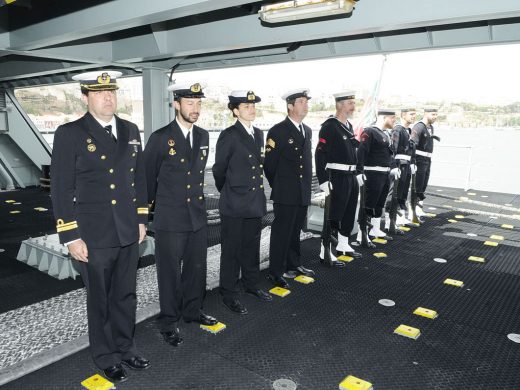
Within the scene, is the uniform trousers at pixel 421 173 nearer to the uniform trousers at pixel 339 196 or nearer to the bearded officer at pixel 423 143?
the bearded officer at pixel 423 143

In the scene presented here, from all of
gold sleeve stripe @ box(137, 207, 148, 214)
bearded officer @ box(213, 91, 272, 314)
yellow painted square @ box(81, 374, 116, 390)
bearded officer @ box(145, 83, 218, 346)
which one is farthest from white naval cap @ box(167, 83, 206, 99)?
yellow painted square @ box(81, 374, 116, 390)

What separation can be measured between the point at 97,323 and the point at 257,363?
1035mm

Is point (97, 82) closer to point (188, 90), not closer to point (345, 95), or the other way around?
point (188, 90)

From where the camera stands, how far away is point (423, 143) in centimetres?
664

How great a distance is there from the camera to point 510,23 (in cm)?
388

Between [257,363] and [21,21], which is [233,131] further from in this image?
[21,21]

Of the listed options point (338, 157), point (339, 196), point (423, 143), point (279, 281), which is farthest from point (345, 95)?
point (423, 143)

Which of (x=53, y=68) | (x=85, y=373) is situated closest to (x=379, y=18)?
(x=85, y=373)

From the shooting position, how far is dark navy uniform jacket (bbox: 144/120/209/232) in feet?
9.56

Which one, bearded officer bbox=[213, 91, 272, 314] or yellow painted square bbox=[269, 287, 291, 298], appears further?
yellow painted square bbox=[269, 287, 291, 298]

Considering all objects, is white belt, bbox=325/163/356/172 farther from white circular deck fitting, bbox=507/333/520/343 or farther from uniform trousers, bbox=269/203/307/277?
white circular deck fitting, bbox=507/333/520/343

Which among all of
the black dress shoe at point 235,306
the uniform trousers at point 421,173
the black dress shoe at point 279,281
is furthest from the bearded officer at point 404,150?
the black dress shoe at point 235,306

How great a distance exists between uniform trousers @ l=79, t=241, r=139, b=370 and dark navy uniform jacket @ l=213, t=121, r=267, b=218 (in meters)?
1.04

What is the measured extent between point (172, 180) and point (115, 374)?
1271 millimetres
